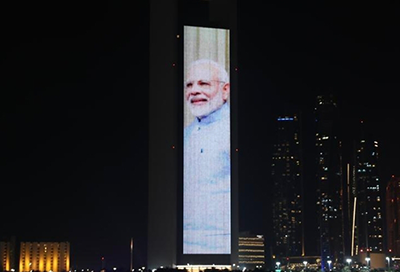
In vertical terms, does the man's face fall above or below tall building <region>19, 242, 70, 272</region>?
above

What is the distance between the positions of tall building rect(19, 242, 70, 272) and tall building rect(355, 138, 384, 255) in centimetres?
4707

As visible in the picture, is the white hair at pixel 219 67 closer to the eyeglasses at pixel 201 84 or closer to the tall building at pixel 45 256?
the eyeglasses at pixel 201 84

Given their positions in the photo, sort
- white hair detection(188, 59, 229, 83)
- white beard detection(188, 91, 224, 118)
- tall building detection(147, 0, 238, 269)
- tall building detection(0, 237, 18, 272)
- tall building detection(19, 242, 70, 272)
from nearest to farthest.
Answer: tall building detection(147, 0, 238, 269)
white beard detection(188, 91, 224, 118)
white hair detection(188, 59, 229, 83)
tall building detection(19, 242, 70, 272)
tall building detection(0, 237, 18, 272)

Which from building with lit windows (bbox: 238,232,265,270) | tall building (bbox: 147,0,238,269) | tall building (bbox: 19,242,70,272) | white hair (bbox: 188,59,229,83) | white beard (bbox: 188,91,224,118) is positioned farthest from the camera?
building with lit windows (bbox: 238,232,265,270)

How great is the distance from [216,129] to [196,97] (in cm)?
175

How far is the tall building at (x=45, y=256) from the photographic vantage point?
57875 mm

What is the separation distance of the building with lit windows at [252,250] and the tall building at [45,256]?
81.8 ft

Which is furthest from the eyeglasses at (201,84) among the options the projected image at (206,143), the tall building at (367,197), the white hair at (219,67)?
the tall building at (367,197)

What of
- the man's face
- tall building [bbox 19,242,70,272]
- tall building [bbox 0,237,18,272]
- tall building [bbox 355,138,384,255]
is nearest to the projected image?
the man's face

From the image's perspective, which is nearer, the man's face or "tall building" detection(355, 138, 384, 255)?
the man's face

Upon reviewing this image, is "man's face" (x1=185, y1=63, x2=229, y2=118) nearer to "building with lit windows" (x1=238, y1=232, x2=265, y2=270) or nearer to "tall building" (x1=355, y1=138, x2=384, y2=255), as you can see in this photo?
"building with lit windows" (x1=238, y1=232, x2=265, y2=270)

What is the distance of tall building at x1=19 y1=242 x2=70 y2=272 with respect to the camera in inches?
2279

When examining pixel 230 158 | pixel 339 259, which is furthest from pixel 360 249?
pixel 230 158

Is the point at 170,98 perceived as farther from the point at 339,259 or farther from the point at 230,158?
the point at 339,259
